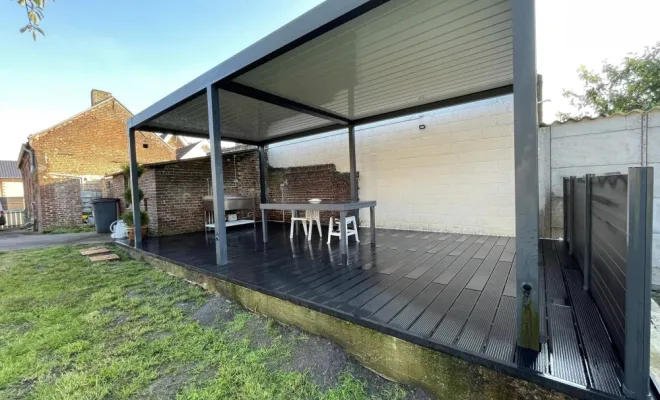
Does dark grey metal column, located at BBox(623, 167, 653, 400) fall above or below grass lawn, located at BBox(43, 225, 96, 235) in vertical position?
above

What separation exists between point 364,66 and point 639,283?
10.2ft

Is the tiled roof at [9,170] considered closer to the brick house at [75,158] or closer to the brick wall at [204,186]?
the brick house at [75,158]

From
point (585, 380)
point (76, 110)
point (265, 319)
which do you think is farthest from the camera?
point (76, 110)

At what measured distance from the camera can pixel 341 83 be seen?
3799 mm

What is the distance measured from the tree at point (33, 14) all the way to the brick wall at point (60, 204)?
10871 millimetres

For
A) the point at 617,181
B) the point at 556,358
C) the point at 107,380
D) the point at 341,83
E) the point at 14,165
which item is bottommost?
the point at 107,380

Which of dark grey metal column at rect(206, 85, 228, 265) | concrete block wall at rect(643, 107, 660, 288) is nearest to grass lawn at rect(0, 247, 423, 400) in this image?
dark grey metal column at rect(206, 85, 228, 265)

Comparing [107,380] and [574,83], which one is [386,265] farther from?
[574,83]

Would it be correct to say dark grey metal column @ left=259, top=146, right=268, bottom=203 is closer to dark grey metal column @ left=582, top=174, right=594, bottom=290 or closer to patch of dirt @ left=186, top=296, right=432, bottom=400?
patch of dirt @ left=186, top=296, right=432, bottom=400

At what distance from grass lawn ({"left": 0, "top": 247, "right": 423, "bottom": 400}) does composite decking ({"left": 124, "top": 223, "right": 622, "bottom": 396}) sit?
36cm

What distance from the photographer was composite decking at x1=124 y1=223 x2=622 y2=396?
4.74 ft

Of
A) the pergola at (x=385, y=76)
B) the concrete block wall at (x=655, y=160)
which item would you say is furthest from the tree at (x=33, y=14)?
the concrete block wall at (x=655, y=160)

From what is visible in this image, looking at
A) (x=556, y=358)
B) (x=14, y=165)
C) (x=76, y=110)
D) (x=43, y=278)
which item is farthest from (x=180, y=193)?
(x=14, y=165)

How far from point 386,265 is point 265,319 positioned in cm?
150
